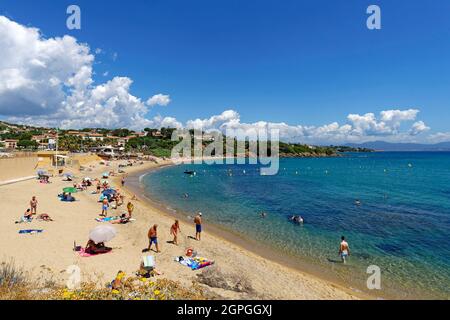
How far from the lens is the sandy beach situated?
33.9 feet

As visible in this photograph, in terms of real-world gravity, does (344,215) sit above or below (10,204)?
below

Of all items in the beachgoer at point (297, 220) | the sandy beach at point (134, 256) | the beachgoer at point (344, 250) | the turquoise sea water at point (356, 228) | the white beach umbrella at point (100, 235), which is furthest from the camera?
the beachgoer at point (297, 220)

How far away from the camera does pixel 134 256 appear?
12469 millimetres

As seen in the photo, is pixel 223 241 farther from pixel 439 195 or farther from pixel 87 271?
pixel 439 195

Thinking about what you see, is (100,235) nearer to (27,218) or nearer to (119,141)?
(27,218)

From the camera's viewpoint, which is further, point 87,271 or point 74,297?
point 87,271

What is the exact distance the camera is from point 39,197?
24844 mm

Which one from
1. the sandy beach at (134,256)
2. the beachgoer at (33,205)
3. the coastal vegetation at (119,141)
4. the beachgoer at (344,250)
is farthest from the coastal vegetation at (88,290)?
the coastal vegetation at (119,141)

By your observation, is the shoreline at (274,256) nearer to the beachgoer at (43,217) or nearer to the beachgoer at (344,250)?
the beachgoer at (344,250)

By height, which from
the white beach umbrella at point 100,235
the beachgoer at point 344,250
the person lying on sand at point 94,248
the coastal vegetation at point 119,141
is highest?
the coastal vegetation at point 119,141

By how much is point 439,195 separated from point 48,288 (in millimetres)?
43213

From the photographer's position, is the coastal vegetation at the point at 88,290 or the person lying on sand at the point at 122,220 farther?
the person lying on sand at the point at 122,220

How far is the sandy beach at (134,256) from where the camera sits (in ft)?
33.9
